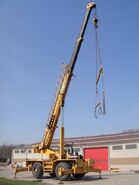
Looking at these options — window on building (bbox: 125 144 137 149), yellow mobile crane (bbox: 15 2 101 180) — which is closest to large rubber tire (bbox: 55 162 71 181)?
yellow mobile crane (bbox: 15 2 101 180)

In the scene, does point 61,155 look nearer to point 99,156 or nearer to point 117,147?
point 117,147

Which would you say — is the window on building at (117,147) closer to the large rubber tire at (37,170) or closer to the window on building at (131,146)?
the window on building at (131,146)

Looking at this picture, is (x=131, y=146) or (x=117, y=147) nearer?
(x=131, y=146)

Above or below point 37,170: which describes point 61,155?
above

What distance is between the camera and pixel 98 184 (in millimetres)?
→ 20672

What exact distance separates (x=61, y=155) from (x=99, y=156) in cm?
2245

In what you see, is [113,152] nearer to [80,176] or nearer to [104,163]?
[104,163]

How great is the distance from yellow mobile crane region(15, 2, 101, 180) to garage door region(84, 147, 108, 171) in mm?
19864

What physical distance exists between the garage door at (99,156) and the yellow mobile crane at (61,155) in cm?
1986

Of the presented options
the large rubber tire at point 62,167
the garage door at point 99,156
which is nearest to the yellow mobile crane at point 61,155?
the large rubber tire at point 62,167

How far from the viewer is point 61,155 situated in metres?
25.6

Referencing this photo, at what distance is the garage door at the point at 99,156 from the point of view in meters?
46.1

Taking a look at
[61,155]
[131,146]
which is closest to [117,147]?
[131,146]

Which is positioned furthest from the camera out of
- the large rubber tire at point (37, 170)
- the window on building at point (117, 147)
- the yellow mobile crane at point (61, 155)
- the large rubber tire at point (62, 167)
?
the window on building at point (117, 147)
